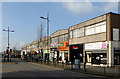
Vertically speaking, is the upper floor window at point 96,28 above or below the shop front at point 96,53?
above

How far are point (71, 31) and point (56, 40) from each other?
9066mm

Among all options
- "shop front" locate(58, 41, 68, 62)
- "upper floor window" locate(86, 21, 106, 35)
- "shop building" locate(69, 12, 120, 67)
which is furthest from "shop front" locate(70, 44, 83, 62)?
"upper floor window" locate(86, 21, 106, 35)

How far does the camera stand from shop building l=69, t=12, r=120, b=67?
79.3 feet

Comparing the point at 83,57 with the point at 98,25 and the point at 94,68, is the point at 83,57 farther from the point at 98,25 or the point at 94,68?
the point at 94,68

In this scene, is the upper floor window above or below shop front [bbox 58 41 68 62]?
above

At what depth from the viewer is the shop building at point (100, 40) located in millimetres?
24170

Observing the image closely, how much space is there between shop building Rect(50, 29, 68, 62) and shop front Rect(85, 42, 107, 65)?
7.76 meters

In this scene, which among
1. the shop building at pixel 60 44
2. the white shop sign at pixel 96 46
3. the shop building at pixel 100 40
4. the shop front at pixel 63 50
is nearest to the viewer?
the shop building at pixel 100 40

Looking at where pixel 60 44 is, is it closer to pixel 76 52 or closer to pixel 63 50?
pixel 63 50

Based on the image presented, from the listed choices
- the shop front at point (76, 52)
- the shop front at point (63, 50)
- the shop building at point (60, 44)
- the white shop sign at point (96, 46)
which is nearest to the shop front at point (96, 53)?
the white shop sign at point (96, 46)

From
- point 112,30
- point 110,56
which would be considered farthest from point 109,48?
point 112,30

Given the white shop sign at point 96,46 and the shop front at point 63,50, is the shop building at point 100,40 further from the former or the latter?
the shop front at point 63,50

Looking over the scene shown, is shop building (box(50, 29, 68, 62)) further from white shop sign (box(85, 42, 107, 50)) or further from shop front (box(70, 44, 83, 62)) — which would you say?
white shop sign (box(85, 42, 107, 50))

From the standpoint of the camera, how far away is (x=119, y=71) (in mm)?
15453
